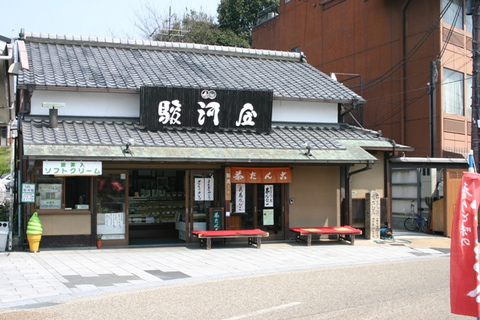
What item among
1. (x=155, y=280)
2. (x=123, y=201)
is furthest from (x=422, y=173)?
(x=155, y=280)

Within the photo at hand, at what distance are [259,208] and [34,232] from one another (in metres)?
7.31

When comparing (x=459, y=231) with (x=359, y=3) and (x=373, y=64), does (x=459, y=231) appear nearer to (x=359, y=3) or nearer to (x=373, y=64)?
(x=373, y=64)

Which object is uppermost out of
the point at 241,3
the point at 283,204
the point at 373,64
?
the point at 241,3

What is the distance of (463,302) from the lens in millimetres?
6473

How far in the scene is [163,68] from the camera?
2028cm

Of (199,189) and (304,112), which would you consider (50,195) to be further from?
(304,112)

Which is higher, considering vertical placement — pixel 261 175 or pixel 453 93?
pixel 453 93

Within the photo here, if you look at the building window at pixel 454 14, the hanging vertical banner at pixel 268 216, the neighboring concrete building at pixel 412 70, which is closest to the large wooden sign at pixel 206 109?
the hanging vertical banner at pixel 268 216

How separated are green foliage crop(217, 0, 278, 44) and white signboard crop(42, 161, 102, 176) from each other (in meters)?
31.5

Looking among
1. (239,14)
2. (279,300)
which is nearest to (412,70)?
(239,14)

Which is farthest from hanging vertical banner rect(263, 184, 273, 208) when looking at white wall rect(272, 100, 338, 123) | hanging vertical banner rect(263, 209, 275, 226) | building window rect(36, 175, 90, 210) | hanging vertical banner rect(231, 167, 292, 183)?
building window rect(36, 175, 90, 210)

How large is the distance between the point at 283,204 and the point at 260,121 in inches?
116

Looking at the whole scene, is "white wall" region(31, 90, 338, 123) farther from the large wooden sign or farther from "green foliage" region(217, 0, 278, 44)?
"green foliage" region(217, 0, 278, 44)

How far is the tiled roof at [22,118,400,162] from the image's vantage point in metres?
15.8
